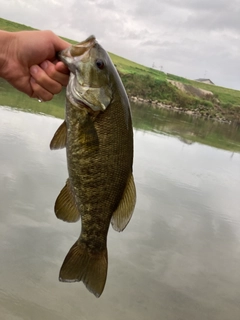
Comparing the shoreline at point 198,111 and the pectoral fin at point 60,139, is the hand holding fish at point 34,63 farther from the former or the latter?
the shoreline at point 198,111

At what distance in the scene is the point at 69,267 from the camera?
2.67m

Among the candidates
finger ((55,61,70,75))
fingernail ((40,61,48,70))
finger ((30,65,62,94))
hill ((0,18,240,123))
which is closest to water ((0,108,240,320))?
finger ((30,65,62,94))

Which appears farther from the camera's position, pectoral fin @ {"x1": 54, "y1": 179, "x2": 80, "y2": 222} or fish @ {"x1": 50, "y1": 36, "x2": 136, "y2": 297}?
pectoral fin @ {"x1": 54, "y1": 179, "x2": 80, "y2": 222}

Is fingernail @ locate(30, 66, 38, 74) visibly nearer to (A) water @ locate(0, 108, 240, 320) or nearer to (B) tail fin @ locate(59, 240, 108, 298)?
(B) tail fin @ locate(59, 240, 108, 298)

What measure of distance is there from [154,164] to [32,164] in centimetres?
435

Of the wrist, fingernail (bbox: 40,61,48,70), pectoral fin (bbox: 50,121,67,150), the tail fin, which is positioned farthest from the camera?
the wrist

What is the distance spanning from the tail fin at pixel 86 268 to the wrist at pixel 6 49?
1.42 meters

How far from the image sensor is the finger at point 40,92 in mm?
2852

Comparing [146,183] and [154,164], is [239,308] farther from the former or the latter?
[154,164]

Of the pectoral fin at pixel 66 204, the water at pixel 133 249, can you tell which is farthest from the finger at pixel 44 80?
the water at pixel 133 249

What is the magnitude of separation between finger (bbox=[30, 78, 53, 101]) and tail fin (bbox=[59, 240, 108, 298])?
106cm

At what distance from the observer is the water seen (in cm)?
514

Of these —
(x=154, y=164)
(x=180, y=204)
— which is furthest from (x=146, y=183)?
(x=154, y=164)

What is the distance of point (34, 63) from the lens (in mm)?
2842
